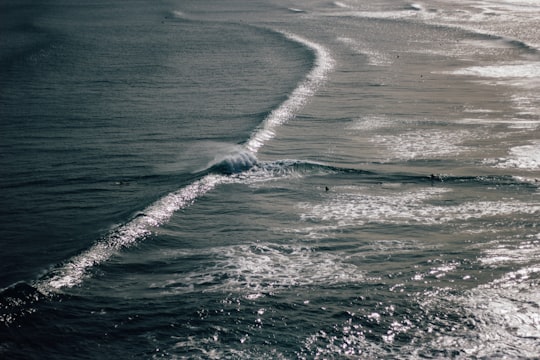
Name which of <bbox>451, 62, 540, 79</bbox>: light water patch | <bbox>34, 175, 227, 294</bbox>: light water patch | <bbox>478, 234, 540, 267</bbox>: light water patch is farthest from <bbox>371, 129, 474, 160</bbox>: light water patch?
<bbox>451, 62, 540, 79</bbox>: light water patch

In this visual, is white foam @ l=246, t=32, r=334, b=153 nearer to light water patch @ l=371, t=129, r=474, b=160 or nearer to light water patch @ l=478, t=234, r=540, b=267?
light water patch @ l=371, t=129, r=474, b=160

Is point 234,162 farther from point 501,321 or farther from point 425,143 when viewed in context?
point 501,321

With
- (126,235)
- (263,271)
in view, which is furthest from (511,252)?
(126,235)

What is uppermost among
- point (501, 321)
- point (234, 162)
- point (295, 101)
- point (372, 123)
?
point (295, 101)

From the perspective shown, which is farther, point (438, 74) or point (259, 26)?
point (259, 26)

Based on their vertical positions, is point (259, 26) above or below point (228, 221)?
above

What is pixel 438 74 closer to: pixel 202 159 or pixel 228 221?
pixel 202 159

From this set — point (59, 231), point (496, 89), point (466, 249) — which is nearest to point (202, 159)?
point (59, 231)
